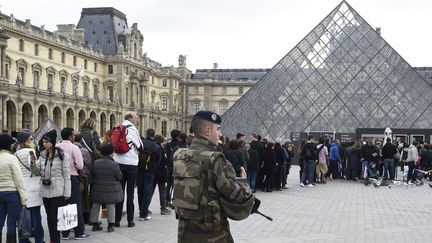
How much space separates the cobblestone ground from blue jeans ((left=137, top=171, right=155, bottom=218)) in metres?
0.24

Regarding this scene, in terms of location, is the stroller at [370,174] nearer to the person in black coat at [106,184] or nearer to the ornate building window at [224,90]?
the person in black coat at [106,184]

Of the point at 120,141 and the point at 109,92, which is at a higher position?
the point at 109,92

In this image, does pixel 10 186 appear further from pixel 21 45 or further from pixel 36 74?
pixel 36 74

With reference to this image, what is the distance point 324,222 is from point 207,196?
5672mm

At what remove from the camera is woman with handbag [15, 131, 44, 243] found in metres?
6.79

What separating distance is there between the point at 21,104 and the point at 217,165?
44869 mm

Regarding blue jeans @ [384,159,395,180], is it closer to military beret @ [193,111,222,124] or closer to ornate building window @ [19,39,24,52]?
military beret @ [193,111,222,124]

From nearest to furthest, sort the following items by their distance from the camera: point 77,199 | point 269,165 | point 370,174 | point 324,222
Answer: point 77,199 < point 324,222 < point 269,165 < point 370,174

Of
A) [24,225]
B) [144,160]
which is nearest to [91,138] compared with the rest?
[144,160]

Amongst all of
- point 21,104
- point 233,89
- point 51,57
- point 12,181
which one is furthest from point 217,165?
point 233,89

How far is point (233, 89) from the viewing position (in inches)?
3428

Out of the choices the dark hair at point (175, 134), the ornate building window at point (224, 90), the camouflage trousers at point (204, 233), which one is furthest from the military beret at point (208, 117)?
the ornate building window at point (224, 90)

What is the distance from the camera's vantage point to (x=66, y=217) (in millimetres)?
6652

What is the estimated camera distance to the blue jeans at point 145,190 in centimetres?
909
